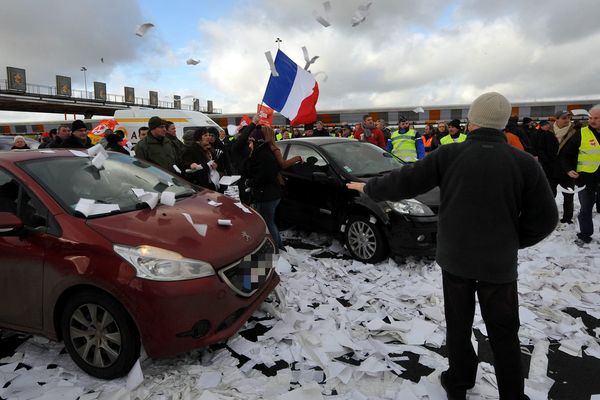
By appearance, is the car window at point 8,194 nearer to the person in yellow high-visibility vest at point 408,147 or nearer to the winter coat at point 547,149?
the person in yellow high-visibility vest at point 408,147

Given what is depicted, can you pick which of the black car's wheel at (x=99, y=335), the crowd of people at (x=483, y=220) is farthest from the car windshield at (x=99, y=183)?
the crowd of people at (x=483, y=220)

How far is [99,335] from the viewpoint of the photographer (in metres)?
2.74

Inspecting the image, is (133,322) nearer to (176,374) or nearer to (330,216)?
(176,374)

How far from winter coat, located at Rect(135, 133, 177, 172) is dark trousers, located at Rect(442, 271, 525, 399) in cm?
475

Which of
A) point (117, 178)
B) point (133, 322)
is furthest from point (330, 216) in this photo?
point (133, 322)

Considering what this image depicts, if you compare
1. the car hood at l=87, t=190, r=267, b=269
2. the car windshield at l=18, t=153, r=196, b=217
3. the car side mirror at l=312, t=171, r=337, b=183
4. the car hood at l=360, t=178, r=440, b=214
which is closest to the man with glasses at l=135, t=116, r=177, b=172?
the car windshield at l=18, t=153, r=196, b=217

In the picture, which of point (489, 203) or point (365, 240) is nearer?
point (489, 203)

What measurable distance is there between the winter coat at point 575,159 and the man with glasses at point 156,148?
5642mm

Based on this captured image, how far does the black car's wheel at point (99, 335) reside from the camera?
2.64 m

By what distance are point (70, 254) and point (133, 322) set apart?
0.63 metres

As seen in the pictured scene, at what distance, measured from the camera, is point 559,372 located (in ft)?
9.32

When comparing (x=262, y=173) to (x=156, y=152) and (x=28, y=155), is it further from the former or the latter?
(x=28, y=155)

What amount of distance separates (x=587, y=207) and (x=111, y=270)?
5971 millimetres

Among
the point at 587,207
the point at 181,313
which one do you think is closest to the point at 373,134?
the point at 587,207
